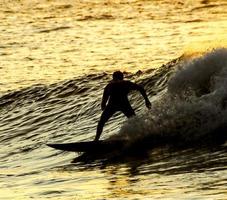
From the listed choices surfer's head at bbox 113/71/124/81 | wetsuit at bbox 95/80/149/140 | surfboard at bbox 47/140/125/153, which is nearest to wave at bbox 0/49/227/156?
surfboard at bbox 47/140/125/153

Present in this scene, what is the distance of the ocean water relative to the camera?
17.0 meters

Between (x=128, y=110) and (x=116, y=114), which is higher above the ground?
(x=116, y=114)

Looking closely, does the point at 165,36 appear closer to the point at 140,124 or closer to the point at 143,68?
the point at 143,68

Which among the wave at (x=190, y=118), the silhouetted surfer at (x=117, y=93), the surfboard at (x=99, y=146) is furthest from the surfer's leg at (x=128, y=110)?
the surfboard at (x=99, y=146)

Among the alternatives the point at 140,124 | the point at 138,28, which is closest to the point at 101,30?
the point at 138,28

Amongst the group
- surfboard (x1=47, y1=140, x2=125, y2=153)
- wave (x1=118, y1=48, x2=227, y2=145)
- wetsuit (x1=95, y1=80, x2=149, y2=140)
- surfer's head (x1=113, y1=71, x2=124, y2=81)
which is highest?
surfer's head (x1=113, y1=71, x2=124, y2=81)

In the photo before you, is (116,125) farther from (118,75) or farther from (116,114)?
(118,75)

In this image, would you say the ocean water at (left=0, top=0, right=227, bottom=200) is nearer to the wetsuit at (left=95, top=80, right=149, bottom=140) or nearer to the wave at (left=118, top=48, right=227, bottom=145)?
the wave at (left=118, top=48, right=227, bottom=145)

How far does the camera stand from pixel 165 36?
46250mm

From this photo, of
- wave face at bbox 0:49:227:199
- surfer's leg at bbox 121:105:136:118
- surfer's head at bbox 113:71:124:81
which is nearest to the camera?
wave face at bbox 0:49:227:199

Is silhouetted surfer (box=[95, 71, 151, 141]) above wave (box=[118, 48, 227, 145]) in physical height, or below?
above

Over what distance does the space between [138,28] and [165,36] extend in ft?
16.6

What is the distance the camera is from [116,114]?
1030 inches

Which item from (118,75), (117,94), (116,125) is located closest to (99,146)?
(117,94)
